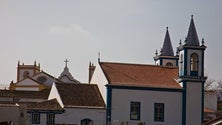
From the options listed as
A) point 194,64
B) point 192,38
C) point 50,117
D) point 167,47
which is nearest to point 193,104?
point 194,64

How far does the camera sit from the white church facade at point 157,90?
51906 millimetres

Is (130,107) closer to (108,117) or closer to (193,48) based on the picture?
(108,117)

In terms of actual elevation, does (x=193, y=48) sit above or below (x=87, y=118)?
above

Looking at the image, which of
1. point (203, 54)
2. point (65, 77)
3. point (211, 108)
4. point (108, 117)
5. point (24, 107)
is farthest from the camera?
point (65, 77)

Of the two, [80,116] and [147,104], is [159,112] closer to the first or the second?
[147,104]

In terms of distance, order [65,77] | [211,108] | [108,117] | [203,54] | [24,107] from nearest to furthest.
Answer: [24,107], [108,117], [203,54], [211,108], [65,77]

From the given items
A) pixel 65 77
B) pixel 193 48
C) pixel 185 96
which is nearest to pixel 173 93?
pixel 185 96

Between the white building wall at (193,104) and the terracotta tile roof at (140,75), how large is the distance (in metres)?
1.09

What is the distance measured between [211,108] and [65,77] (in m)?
26.5

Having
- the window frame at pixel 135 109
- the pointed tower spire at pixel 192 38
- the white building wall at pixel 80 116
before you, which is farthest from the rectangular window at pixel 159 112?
the pointed tower spire at pixel 192 38

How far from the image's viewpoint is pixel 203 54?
54.9 meters

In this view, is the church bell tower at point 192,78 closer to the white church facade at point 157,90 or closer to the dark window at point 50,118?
the white church facade at point 157,90

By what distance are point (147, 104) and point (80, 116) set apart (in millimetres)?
5673

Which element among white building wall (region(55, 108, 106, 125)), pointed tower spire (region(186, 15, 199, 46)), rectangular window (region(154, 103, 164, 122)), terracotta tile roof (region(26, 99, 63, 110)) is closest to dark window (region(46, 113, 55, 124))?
white building wall (region(55, 108, 106, 125))
